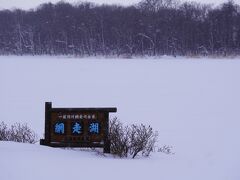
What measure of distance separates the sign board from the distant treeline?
192 ft

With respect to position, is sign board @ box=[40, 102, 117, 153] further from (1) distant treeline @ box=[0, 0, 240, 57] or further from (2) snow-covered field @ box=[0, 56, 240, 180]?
(1) distant treeline @ box=[0, 0, 240, 57]

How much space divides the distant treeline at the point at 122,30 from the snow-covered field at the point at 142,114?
38989 millimetres

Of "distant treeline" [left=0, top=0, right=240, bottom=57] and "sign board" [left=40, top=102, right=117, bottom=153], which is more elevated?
"distant treeline" [left=0, top=0, right=240, bottom=57]

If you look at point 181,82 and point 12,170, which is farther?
point 181,82

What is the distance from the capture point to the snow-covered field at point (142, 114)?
6.62 m

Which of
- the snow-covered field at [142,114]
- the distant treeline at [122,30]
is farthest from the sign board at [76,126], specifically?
the distant treeline at [122,30]

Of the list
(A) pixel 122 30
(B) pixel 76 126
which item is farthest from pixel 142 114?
(A) pixel 122 30

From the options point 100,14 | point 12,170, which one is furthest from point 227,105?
point 100,14

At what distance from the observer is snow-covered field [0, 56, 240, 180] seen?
21.7ft

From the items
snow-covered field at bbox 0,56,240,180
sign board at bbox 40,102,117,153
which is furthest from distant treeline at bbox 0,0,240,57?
sign board at bbox 40,102,117,153

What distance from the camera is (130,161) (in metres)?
7.41

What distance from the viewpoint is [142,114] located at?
54.8 feet

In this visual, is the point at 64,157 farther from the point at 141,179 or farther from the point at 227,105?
the point at 227,105

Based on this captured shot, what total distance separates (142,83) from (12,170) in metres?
20.1
